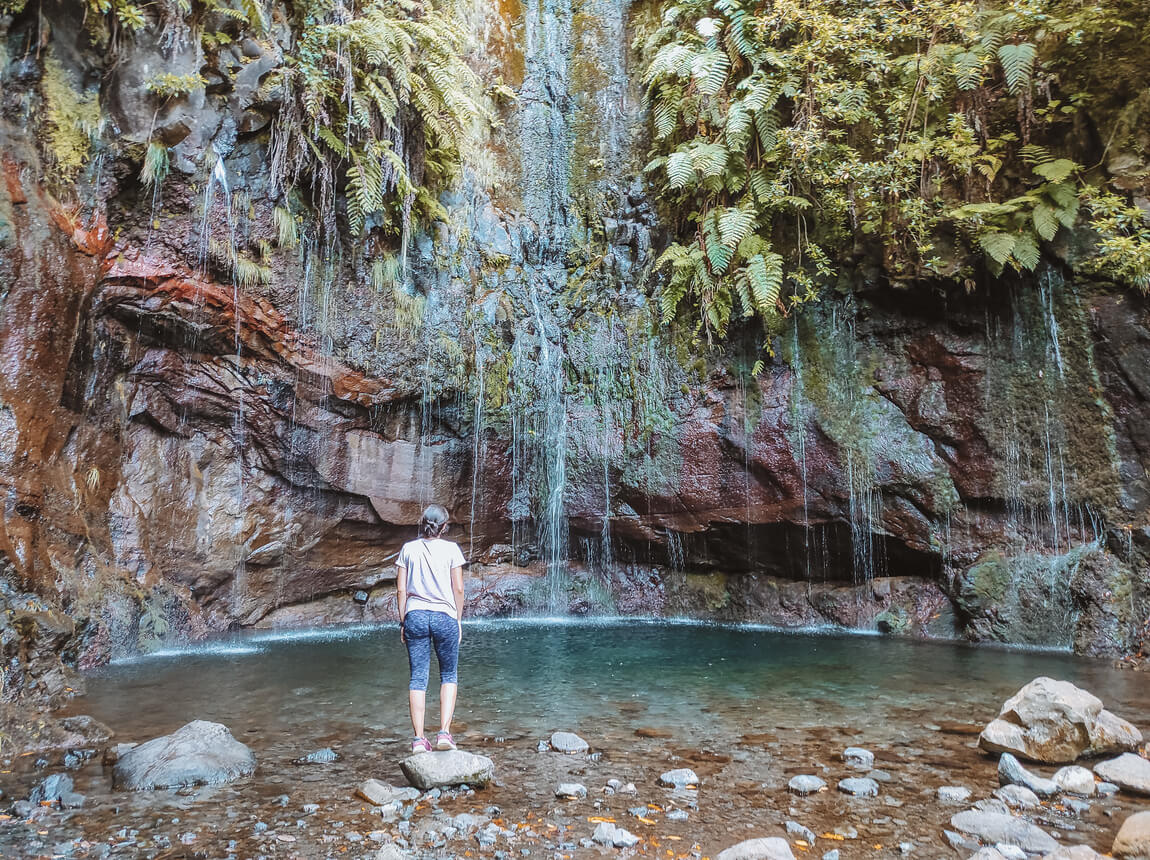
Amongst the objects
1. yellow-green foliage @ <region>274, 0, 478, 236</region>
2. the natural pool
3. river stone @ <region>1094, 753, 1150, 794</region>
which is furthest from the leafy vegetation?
river stone @ <region>1094, 753, 1150, 794</region>

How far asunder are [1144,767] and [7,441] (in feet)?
31.1

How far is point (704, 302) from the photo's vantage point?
10.7 metres

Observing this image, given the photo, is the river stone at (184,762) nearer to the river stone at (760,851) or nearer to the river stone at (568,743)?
the river stone at (568,743)

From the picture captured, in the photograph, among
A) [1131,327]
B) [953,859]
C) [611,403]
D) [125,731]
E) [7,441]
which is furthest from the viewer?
[611,403]

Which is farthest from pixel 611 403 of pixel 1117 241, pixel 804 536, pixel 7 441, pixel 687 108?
pixel 7 441

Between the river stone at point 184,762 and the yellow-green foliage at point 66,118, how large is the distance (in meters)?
7.08

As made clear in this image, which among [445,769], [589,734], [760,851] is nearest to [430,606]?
[445,769]

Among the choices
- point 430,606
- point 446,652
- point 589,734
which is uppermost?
point 430,606

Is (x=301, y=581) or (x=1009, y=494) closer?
(x=1009, y=494)

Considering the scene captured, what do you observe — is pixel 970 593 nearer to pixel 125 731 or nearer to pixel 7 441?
pixel 125 731

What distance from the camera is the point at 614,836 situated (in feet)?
10.1

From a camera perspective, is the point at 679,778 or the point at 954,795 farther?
the point at 679,778

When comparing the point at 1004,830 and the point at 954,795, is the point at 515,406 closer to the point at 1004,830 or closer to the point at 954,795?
the point at 954,795

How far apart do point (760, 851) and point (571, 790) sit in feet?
3.94
